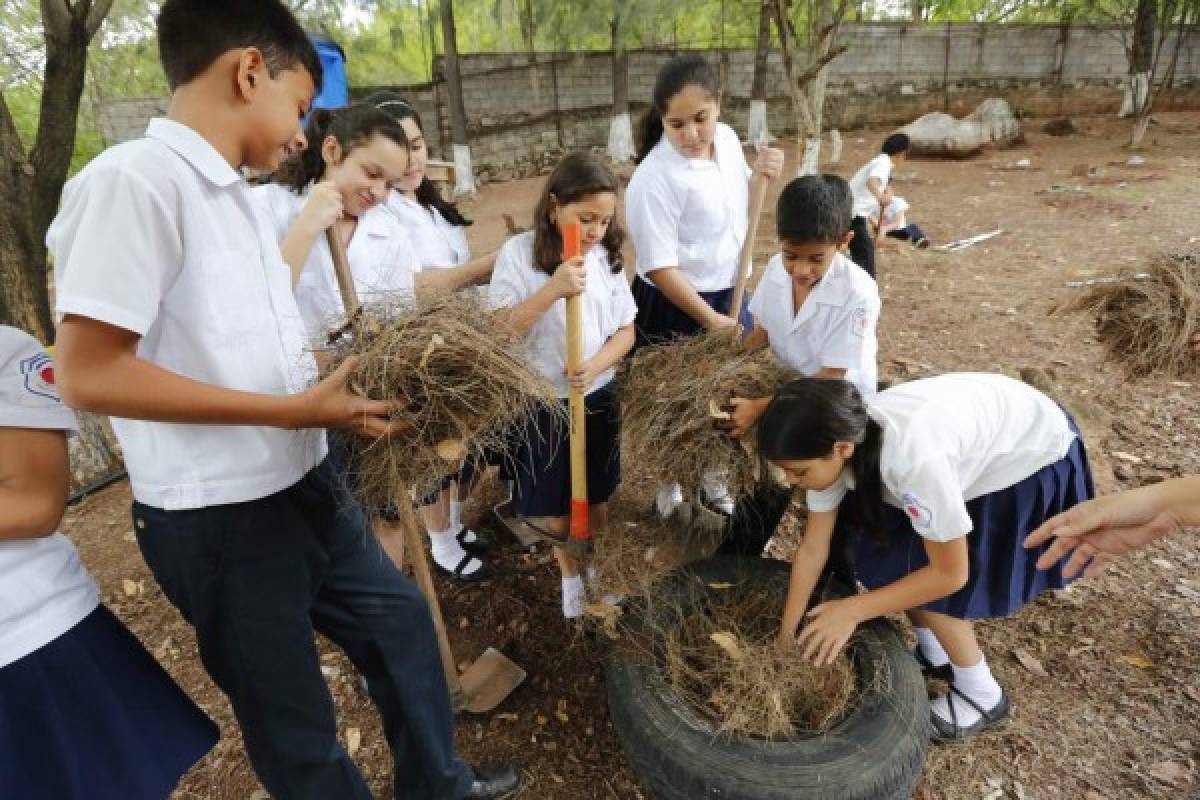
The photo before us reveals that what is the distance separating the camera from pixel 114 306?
1.04 meters

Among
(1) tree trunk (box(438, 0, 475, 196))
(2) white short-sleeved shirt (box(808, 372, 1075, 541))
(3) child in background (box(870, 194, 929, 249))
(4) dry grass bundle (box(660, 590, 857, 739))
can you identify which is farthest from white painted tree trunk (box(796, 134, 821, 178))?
(4) dry grass bundle (box(660, 590, 857, 739))

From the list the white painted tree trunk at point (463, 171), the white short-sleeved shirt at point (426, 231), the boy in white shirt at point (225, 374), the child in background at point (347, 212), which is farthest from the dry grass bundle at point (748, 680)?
the white painted tree trunk at point (463, 171)

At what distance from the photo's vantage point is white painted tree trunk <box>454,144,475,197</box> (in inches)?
482

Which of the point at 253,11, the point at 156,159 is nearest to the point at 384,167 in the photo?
the point at 253,11

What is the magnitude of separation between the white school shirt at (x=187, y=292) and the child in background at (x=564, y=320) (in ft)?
2.53

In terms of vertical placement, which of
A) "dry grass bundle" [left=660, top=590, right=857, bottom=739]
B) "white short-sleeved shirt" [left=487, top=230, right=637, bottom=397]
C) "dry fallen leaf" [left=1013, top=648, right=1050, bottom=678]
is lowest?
"dry fallen leaf" [left=1013, top=648, right=1050, bottom=678]

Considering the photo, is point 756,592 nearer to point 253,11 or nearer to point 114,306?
point 114,306

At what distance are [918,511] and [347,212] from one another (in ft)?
6.45

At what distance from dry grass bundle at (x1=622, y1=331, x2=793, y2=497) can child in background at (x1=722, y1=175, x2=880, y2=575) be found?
76mm

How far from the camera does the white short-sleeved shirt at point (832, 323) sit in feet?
7.19

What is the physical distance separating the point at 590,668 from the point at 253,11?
223 cm

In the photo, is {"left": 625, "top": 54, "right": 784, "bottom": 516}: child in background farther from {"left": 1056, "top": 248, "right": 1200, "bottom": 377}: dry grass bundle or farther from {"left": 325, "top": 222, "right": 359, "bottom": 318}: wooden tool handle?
{"left": 1056, "top": 248, "right": 1200, "bottom": 377}: dry grass bundle

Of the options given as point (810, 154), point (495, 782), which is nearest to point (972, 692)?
point (495, 782)

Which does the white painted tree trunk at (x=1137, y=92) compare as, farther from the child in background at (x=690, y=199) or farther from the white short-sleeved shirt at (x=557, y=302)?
the white short-sleeved shirt at (x=557, y=302)
